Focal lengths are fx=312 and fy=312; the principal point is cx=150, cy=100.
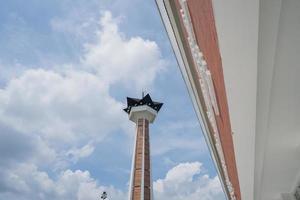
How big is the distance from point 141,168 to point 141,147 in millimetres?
2404

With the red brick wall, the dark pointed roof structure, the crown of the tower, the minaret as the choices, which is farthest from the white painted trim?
the dark pointed roof structure

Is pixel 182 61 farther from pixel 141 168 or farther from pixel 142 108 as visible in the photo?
pixel 142 108

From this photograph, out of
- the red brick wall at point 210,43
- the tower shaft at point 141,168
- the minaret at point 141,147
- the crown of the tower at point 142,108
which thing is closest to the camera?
the red brick wall at point 210,43

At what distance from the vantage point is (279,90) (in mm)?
3195

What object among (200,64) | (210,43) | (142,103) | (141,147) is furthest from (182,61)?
(142,103)

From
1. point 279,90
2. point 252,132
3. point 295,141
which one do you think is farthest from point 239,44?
point 295,141

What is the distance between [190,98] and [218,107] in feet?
1.61

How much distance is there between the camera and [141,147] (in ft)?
98.4

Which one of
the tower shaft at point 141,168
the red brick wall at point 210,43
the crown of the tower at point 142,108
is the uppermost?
the crown of the tower at point 142,108

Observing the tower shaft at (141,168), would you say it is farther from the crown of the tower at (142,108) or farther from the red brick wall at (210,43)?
the red brick wall at (210,43)

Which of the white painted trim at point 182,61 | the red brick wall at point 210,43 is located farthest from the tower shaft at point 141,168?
the red brick wall at point 210,43

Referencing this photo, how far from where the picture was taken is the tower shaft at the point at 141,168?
86.1 feet

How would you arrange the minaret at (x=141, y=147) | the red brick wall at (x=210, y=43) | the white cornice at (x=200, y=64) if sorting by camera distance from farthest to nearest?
1. the minaret at (x=141, y=147)
2. the white cornice at (x=200, y=64)
3. the red brick wall at (x=210, y=43)

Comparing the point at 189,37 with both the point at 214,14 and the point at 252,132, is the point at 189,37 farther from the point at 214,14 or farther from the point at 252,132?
the point at 252,132
